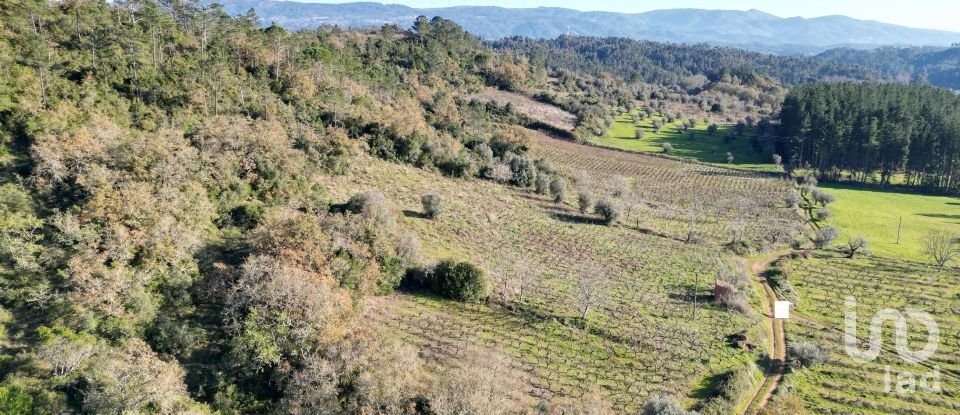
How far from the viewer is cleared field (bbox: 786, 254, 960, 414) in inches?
1415

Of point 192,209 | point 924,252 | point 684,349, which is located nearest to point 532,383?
point 684,349

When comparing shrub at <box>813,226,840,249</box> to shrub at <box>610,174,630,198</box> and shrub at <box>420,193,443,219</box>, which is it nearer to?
shrub at <box>610,174,630,198</box>

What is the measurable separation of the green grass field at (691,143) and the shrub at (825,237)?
161 ft

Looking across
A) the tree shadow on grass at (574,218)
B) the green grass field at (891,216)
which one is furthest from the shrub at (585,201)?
the green grass field at (891,216)

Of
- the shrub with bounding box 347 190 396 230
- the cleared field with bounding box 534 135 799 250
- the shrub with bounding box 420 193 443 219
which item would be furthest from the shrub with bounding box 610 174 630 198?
the shrub with bounding box 347 190 396 230

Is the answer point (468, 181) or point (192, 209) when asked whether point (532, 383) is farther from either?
point (468, 181)

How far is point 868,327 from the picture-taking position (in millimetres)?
46250

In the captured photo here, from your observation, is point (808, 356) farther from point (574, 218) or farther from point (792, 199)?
point (792, 199)

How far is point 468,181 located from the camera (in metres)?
79.9

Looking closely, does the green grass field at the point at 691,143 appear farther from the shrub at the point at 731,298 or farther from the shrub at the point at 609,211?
the shrub at the point at 731,298

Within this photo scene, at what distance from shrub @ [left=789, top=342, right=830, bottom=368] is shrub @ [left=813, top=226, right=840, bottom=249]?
32.6 metres

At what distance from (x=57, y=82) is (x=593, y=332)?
51.7m

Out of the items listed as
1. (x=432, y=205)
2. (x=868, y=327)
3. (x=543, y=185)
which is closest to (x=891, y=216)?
(x=868, y=327)

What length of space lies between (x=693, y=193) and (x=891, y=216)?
2863 centimetres
